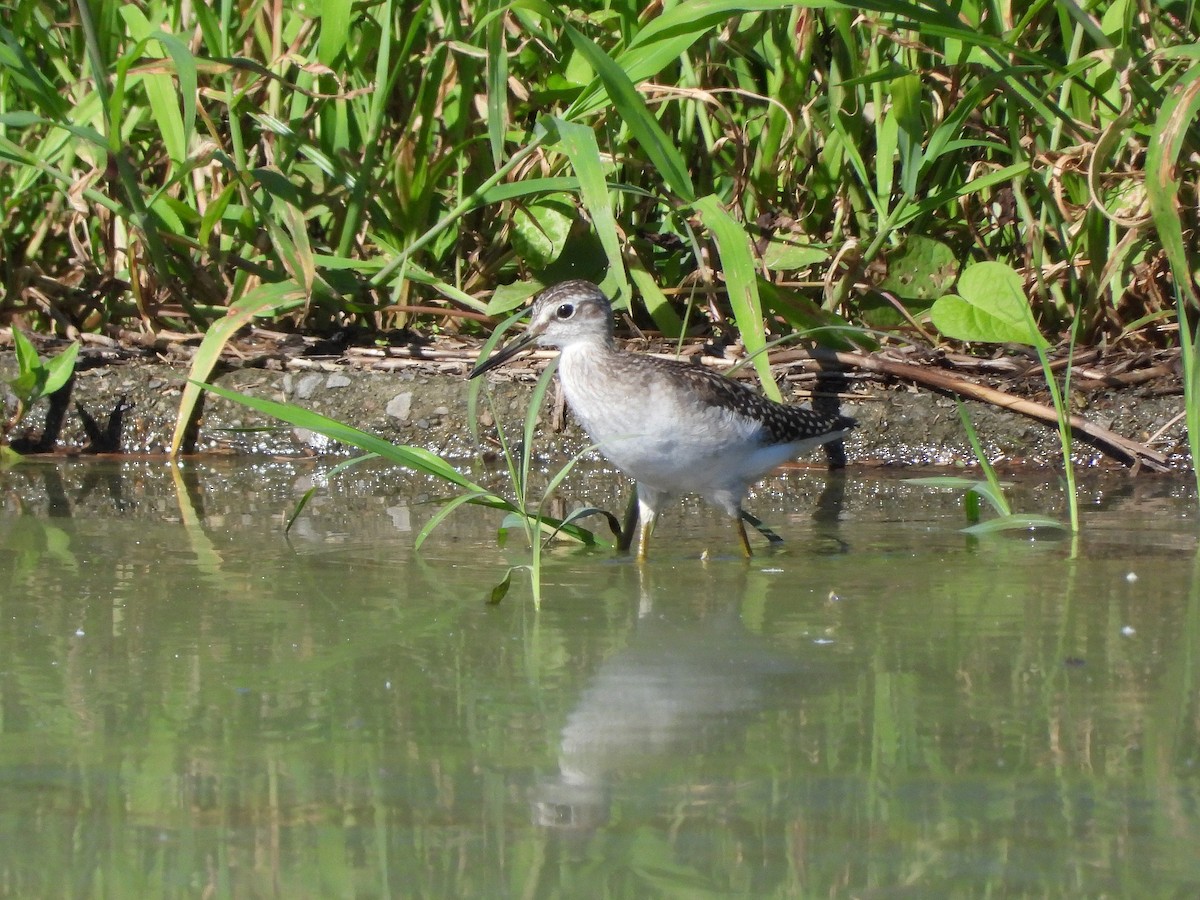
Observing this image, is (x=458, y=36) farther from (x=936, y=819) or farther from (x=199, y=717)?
(x=936, y=819)

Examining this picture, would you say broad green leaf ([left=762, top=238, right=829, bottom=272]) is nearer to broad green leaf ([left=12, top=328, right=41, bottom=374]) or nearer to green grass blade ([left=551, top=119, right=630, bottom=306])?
green grass blade ([left=551, top=119, right=630, bottom=306])

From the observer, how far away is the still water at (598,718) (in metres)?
2.19

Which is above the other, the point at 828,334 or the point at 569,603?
the point at 828,334

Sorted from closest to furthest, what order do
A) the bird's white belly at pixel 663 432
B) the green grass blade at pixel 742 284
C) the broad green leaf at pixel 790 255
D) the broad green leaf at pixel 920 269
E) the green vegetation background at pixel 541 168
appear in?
the bird's white belly at pixel 663 432, the green grass blade at pixel 742 284, the green vegetation background at pixel 541 168, the broad green leaf at pixel 790 255, the broad green leaf at pixel 920 269

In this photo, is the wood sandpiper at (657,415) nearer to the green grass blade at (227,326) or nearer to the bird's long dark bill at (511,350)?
the bird's long dark bill at (511,350)

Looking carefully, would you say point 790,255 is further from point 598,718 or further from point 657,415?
point 598,718

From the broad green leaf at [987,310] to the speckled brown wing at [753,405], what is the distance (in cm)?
54

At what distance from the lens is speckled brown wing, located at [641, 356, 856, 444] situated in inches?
191

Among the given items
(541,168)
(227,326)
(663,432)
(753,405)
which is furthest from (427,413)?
(663,432)

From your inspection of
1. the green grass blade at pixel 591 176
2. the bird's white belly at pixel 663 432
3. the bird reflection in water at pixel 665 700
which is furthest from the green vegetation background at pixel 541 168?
the bird reflection in water at pixel 665 700

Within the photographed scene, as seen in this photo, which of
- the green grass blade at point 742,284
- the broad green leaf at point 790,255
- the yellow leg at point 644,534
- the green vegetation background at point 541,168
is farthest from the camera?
the broad green leaf at point 790,255

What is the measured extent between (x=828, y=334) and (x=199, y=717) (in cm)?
365

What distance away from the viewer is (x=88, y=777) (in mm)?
2508

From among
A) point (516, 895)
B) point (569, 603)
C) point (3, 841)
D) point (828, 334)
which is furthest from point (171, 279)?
point (516, 895)
